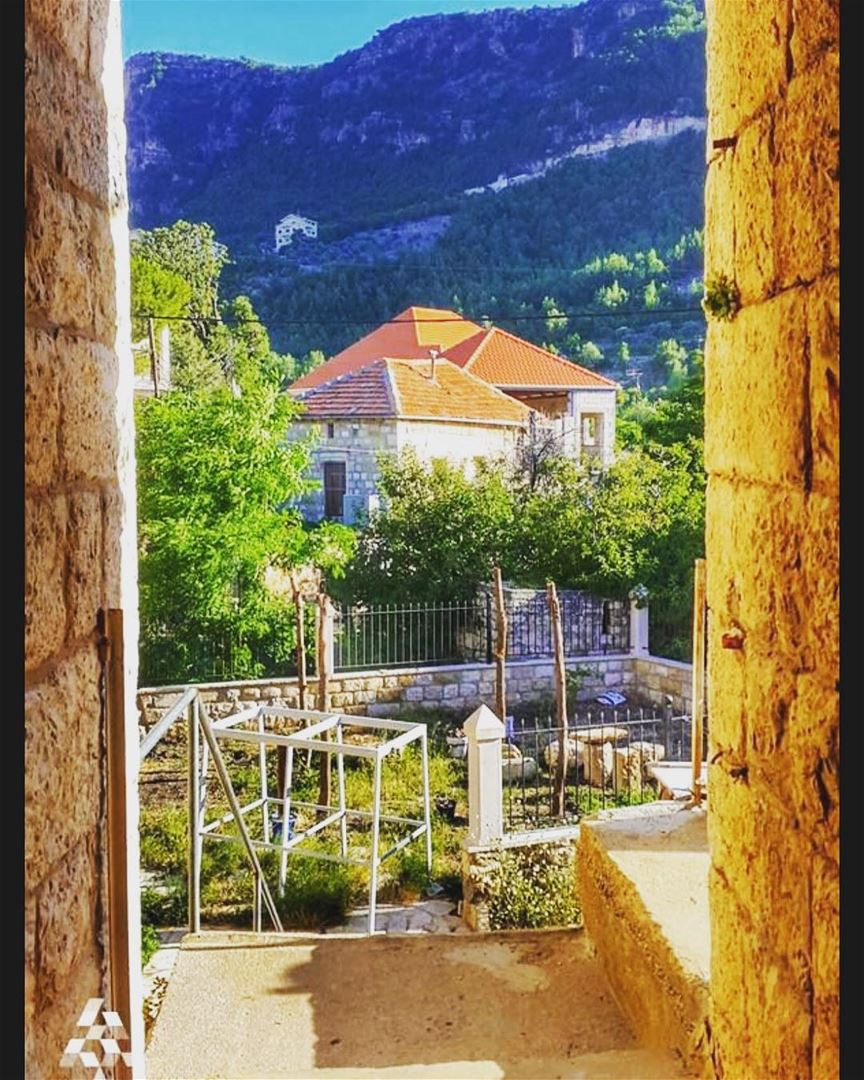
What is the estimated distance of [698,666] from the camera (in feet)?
9.55

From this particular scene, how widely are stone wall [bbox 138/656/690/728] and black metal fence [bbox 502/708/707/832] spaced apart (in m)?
1.34

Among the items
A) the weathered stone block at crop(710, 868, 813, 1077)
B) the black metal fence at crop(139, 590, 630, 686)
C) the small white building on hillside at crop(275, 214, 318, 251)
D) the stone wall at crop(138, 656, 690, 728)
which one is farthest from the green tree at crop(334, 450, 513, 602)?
the small white building on hillside at crop(275, 214, 318, 251)

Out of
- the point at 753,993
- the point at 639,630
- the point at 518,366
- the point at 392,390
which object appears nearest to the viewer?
the point at 753,993

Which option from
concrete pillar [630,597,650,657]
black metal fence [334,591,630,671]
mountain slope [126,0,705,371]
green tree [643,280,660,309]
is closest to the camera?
black metal fence [334,591,630,671]

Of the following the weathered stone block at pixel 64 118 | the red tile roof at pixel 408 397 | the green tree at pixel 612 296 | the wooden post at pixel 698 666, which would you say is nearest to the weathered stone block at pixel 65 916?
the weathered stone block at pixel 64 118

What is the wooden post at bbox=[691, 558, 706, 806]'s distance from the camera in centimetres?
287

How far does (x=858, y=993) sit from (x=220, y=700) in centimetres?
1203

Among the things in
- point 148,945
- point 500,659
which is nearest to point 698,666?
point 148,945

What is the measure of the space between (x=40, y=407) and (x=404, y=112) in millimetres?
81554

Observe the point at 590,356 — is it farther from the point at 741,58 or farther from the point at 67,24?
the point at 67,24

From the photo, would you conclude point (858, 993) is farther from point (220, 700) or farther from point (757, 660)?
point (220, 700)

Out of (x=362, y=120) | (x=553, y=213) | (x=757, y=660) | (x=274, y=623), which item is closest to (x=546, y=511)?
(x=274, y=623)

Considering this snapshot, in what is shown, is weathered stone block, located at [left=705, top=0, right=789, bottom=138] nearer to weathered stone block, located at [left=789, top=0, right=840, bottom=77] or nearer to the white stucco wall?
weathered stone block, located at [left=789, top=0, right=840, bottom=77]

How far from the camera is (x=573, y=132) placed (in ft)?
220
